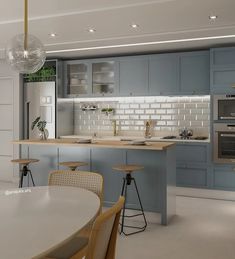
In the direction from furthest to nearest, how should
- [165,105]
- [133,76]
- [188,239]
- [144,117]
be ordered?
[144,117] < [165,105] < [133,76] < [188,239]

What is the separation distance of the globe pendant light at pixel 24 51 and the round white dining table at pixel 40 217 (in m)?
1.12

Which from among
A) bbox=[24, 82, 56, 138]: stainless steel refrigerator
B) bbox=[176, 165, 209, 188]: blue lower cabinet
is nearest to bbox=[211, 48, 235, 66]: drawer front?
bbox=[176, 165, 209, 188]: blue lower cabinet

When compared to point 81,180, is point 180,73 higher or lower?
higher

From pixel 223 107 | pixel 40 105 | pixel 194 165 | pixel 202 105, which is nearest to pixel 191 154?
pixel 194 165

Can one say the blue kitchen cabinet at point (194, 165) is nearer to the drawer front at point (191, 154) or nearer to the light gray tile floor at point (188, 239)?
the drawer front at point (191, 154)

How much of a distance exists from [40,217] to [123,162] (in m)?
2.86

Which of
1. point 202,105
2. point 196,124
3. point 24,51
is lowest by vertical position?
point 196,124

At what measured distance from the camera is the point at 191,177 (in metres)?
5.96

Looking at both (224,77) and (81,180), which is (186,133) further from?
(81,180)

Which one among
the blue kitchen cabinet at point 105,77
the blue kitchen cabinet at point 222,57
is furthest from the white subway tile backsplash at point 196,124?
the blue kitchen cabinet at point 105,77

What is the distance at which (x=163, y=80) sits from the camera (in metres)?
6.37

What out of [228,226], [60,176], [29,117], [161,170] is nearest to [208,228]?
[228,226]

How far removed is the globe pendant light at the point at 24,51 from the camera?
118 inches

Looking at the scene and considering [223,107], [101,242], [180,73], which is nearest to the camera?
[101,242]
